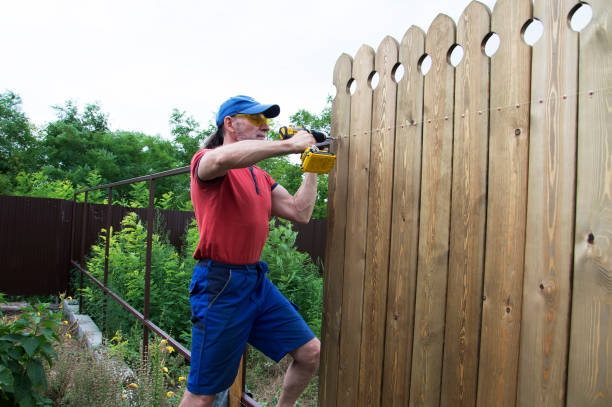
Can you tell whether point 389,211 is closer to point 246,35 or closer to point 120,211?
point 120,211

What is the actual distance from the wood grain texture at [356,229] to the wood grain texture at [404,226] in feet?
0.59

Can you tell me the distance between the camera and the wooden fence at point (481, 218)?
3.77ft

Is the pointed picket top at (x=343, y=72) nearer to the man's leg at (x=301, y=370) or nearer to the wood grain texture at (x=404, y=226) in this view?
the wood grain texture at (x=404, y=226)

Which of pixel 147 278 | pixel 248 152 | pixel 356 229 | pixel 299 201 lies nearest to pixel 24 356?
pixel 147 278

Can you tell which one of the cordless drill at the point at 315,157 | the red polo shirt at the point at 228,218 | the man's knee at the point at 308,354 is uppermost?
the cordless drill at the point at 315,157

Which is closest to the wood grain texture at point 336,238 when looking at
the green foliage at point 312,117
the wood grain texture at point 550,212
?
the wood grain texture at point 550,212

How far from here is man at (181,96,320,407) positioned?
2.01 metres

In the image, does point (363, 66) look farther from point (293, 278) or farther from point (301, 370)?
point (293, 278)

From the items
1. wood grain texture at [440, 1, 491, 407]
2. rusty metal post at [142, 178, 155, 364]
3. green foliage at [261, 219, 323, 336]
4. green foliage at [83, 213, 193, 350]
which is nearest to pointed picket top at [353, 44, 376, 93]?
wood grain texture at [440, 1, 491, 407]

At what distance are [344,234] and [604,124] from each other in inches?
43.5

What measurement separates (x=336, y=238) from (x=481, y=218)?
2.58 ft

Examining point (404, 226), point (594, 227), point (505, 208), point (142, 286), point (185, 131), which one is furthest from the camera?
point (185, 131)

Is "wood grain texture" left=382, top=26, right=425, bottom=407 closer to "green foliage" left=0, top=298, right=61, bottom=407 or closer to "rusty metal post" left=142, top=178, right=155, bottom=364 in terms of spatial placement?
"green foliage" left=0, top=298, right=61, bottom=407

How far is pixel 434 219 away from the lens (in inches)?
61.0
